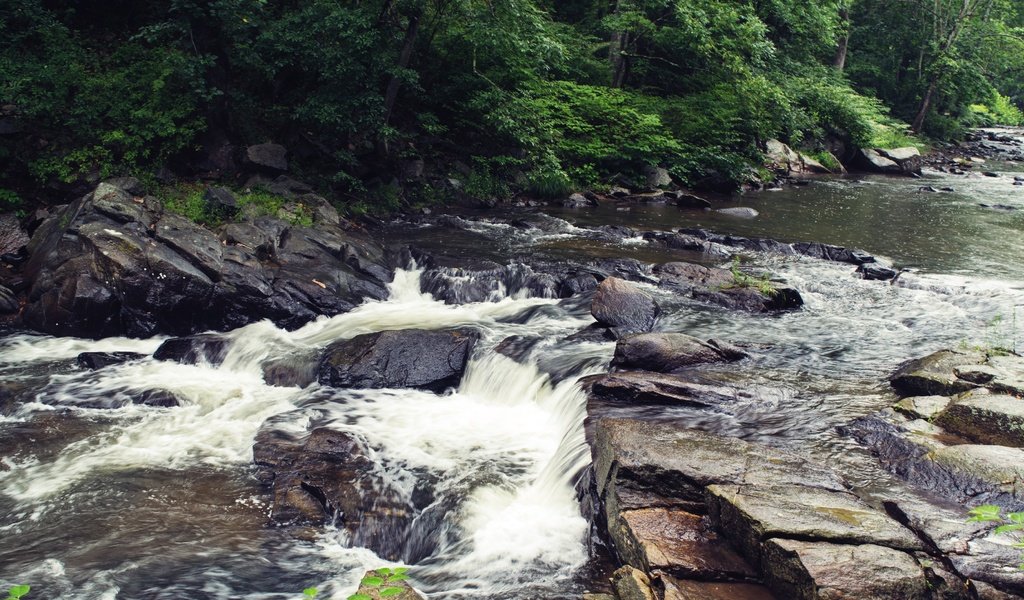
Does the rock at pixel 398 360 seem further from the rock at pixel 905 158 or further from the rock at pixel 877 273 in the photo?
the rock at pixel 905 158

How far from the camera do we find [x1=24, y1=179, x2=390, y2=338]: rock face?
35.4 ft

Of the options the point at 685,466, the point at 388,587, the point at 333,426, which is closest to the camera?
the point at 388,587

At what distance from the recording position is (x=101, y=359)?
387 inches

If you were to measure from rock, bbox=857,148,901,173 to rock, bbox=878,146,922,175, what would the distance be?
25 centimetres

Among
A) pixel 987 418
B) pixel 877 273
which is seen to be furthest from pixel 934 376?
pixel 877 273

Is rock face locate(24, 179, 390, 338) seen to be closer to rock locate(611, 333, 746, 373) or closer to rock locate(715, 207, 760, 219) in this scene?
rock locate(611, 333, 746, 373)

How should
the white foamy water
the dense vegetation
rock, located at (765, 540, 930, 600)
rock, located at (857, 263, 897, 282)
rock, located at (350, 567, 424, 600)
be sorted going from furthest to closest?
the dense vegetation < rock, located at (857, 263, 897, 282) < the white foamy water < rock, located at (765, 540, 930, 600) < rock, located at (350, 567, 424, 600)

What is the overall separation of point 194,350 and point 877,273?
11.9 meters

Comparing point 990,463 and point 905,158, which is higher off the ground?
point 905,158

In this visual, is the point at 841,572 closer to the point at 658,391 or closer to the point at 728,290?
the point at 658,391

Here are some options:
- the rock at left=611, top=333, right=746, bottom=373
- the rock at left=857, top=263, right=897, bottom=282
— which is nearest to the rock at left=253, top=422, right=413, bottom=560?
the rock at left=611, top=333, right=746, bottom=373

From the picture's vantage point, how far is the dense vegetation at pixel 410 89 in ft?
46.6

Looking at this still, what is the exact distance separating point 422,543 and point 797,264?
35.1 ft

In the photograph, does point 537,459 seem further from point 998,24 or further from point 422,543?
point 998,24
